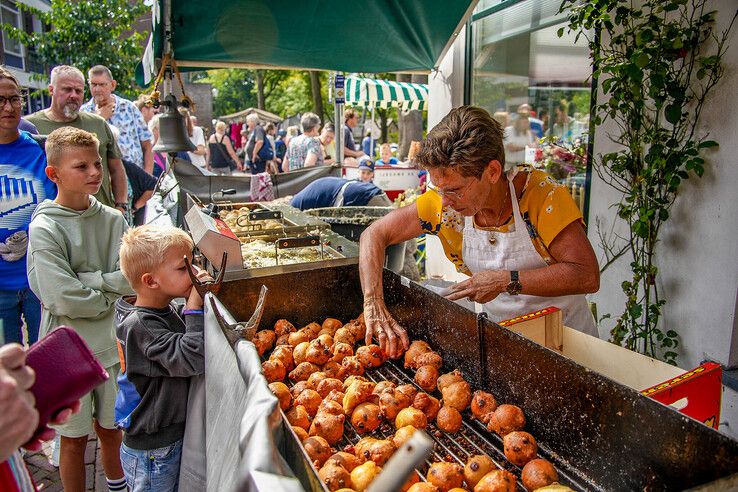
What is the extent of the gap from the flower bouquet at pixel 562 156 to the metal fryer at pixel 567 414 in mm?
2740

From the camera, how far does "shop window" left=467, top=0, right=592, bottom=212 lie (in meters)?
4.95

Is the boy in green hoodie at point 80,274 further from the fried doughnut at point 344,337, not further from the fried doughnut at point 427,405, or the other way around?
the fried doughnut at point 427,405

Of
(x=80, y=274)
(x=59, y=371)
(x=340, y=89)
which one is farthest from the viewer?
(x=340, y=89)

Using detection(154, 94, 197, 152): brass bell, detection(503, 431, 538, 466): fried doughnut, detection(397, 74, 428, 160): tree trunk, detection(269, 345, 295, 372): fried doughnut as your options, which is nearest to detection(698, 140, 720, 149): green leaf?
detection(503, 431, 538, 466): fried doughnut

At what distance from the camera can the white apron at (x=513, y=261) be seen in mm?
2709

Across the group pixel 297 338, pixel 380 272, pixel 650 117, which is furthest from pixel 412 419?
pixel 650 117

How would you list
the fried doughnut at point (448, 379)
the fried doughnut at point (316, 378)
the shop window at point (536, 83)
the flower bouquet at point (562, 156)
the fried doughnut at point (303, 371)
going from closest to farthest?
the fried doughnut at point (448, 379) < the fried doughnut at point (316, 378) < the fried doughnut at point (303, 371) < the flower bouquet at point (562, 156) < the shop window at point (536, 83)

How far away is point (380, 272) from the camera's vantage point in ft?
9.80

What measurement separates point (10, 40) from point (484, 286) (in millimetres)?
30410

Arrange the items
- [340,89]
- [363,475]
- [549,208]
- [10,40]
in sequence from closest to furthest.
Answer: [363,475] → [549,208] → [340,89] → [10,40]

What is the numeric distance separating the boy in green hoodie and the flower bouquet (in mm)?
3852

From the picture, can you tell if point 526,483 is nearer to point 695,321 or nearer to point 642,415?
point 642,415

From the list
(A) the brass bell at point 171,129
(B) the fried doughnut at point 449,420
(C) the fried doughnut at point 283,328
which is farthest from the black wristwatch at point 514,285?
(A) the brass bell at point 171,129

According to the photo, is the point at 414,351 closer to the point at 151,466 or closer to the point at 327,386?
the point at 327,386
